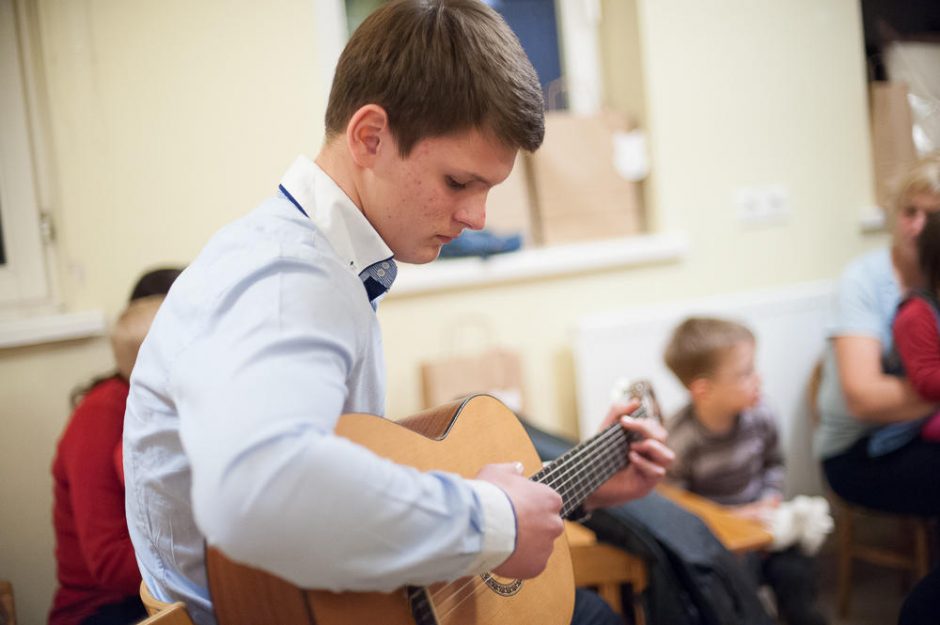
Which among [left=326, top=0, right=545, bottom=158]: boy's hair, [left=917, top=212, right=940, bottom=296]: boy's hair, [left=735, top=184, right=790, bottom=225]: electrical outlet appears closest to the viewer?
[left=326, top=0, right=545, bottom=158]: boy's hair

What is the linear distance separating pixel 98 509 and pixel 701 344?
1.61 meters

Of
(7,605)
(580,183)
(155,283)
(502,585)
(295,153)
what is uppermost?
(295,153)

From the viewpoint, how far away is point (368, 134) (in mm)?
897

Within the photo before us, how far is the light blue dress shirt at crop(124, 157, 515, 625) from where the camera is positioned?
2.18 feet

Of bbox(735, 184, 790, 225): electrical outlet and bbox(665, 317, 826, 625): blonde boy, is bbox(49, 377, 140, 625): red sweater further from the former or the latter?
bbox(735, 184, 790, 225): electrical outlet

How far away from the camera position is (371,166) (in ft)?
3.02

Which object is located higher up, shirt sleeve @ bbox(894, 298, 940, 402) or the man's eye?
the man's eye

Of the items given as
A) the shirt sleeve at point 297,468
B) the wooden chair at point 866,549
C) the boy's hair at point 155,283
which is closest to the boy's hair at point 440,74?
the shirt sleeve at point 297,468

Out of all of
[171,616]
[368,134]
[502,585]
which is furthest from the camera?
[502,585]

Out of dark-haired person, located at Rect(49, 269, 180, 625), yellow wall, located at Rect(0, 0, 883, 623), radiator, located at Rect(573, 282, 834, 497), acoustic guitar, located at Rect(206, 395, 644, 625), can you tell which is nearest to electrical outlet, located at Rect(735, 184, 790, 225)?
yellow wall, located at Rect(0, 0, 883, 623)

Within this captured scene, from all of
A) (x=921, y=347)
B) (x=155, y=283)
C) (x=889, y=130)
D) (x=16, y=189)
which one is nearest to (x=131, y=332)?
(x=155, y=283)

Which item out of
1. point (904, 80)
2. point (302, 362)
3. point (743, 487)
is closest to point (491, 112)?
point (302, 362)

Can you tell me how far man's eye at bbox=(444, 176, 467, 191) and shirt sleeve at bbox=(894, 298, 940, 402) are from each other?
1472mm

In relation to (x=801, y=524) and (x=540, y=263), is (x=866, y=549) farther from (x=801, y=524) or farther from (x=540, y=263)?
(x=540, y=263)
